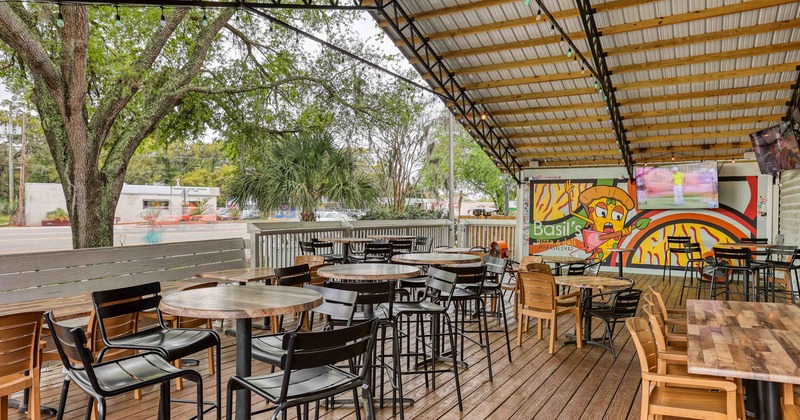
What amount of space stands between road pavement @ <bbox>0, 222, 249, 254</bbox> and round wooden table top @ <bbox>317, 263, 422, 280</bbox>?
7625mm

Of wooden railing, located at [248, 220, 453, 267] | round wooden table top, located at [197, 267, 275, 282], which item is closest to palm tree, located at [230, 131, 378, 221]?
wooden railing, located at [248, 220, 453, 267]

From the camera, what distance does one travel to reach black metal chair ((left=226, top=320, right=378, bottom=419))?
209cm

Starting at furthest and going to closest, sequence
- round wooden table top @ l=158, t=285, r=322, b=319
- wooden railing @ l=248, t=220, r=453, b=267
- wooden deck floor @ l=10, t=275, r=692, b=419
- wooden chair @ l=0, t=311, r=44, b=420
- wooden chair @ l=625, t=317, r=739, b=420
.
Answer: wooden railing @ l=248, t=220, r=453, b=267, wooden deck floor @ l=10, t=275, r=692, b=419, wooden chair @ l=0, t=311, r=44, b=420, round wooden table top @ l=158, t=285, r=322, b=319, wooden chair @ l=625, t=317, r=739, b=420

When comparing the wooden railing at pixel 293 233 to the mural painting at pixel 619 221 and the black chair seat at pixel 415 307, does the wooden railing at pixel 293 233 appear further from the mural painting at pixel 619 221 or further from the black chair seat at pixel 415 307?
the black chair seat at pixel 415 307

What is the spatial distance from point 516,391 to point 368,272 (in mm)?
1543

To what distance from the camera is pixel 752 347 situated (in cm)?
238

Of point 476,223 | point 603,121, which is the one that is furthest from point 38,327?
point 476,223

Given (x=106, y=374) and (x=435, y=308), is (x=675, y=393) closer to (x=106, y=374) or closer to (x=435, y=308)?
(x=435, y=308)

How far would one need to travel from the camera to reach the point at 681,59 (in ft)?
26.3

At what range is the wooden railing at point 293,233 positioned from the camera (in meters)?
7.68

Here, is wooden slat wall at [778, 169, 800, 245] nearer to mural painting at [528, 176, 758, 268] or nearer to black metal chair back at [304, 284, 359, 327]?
mural painting at [528, 176, 758, 268]

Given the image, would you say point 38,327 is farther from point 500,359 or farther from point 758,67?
point 758,67

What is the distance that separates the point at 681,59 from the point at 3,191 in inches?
802

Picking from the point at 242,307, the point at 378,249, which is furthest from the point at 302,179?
the point at 242,307
